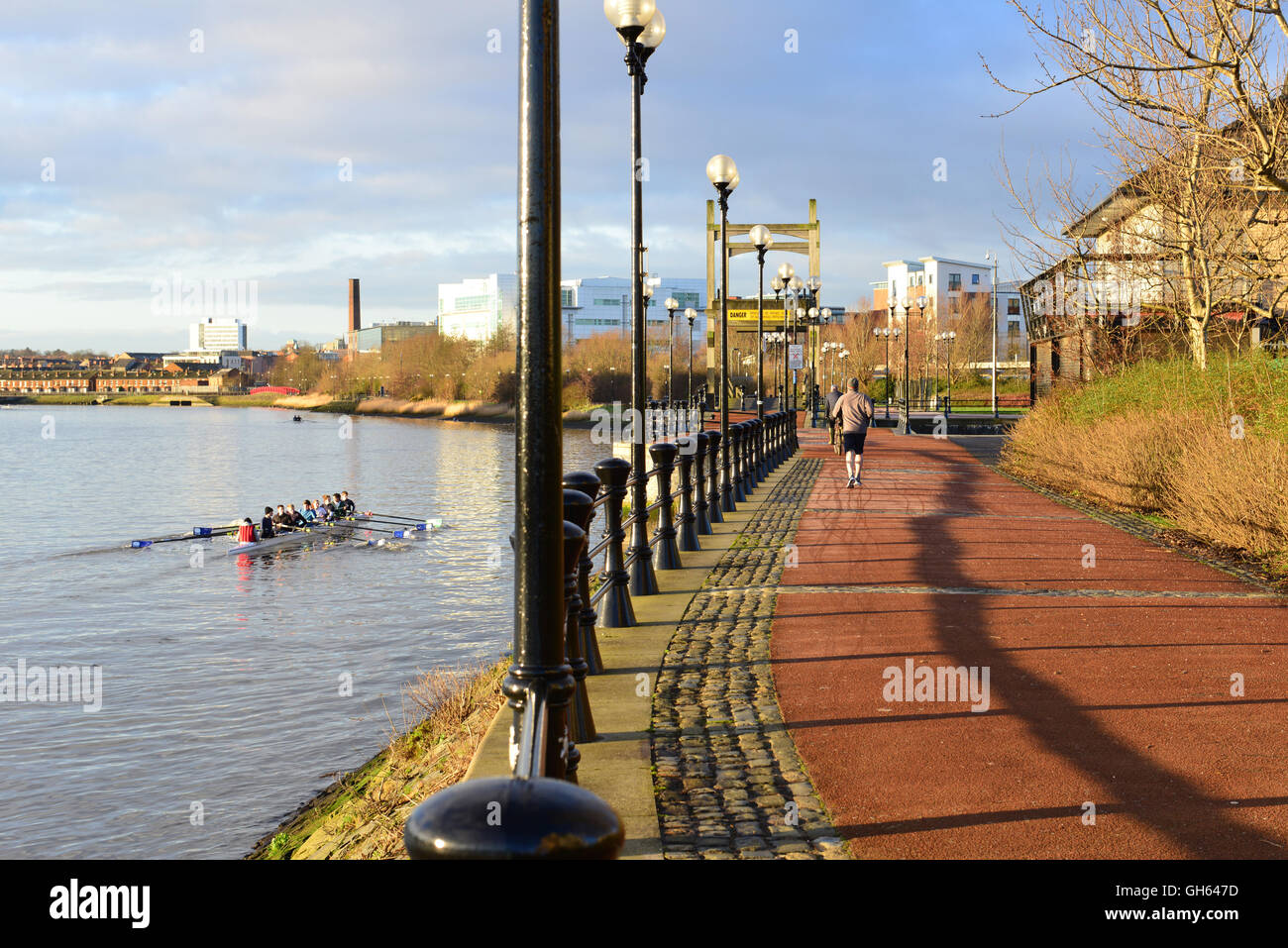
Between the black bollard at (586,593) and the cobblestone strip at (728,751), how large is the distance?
463 millimetres

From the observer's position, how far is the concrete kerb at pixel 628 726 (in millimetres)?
4938

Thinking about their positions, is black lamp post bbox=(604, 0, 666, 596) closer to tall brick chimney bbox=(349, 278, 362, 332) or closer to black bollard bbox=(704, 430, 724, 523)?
black bollard bbox=(704, 430, 724, 523)

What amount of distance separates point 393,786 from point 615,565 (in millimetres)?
2325

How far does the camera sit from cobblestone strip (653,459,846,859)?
464 cm

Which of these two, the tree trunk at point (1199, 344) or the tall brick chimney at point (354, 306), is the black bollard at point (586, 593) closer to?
the tree trunk at point (1199, 344)

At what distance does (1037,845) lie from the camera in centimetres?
447

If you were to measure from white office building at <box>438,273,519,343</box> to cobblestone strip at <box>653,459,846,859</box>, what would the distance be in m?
158

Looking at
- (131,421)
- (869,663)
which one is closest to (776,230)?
(869,663)

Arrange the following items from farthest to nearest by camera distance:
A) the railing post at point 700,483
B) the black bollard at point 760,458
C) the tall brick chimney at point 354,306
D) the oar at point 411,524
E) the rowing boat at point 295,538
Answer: the tall brick chimney at point 354,306
the oar at point 411,524
the rowing boat at point 295,538
the black bollard at point 760,458
the railing post at point 700,483

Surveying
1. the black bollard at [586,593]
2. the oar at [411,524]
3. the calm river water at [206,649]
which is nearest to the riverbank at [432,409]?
the calm river water at [206,649]

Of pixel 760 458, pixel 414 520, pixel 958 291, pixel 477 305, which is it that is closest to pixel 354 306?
pixel 477 305

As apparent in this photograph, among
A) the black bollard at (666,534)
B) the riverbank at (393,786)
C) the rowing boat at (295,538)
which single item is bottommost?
the rowing boat at (295,538)

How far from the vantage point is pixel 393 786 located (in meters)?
8.39

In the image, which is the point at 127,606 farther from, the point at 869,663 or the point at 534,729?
the point at 534,729
